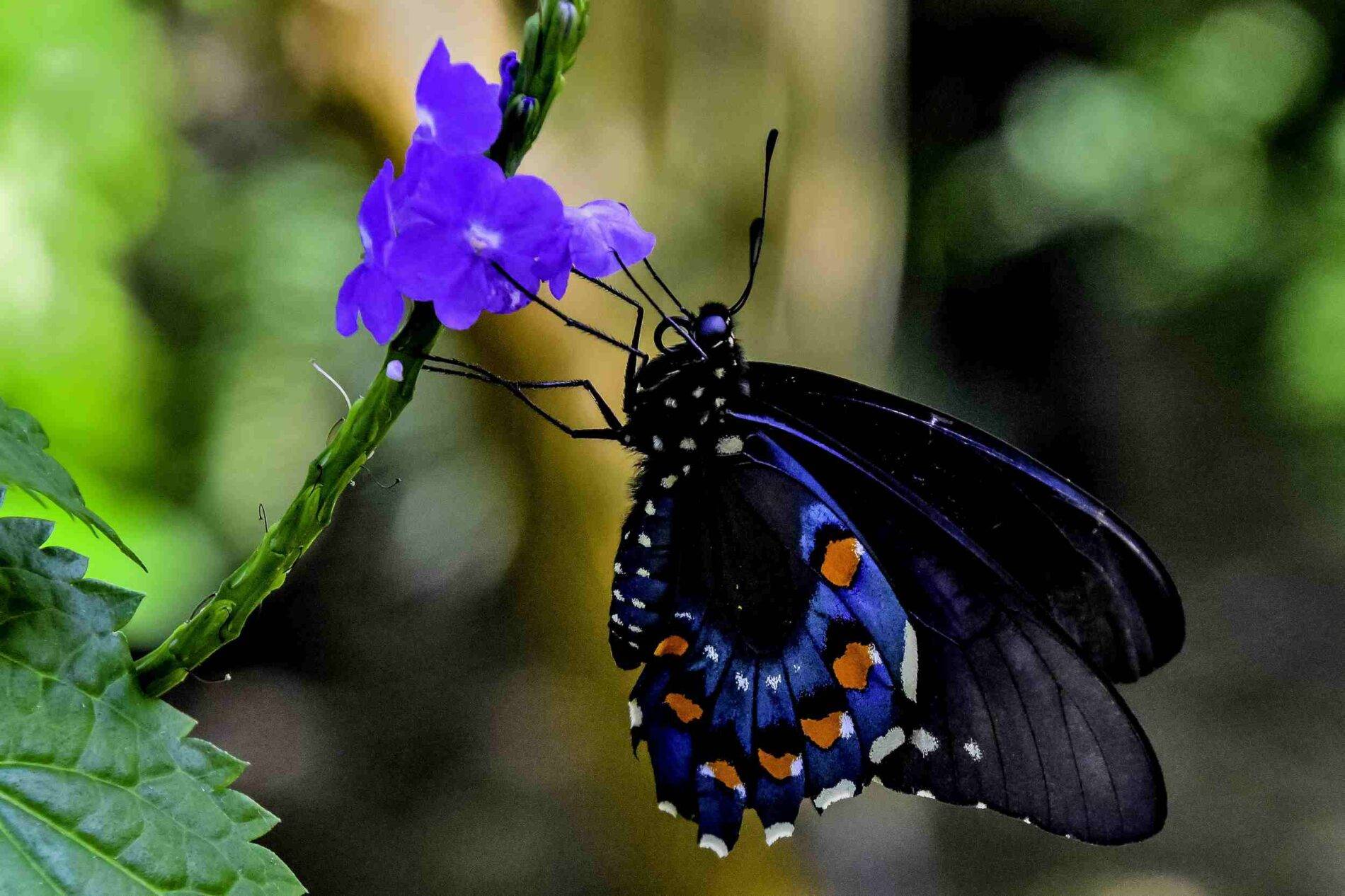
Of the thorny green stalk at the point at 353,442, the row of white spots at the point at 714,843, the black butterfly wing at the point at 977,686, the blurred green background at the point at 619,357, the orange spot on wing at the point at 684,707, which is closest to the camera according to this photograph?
the thorny green stalk at the point at 353,442

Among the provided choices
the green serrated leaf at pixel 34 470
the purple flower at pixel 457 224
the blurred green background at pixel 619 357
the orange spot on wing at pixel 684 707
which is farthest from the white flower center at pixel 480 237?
the blurred green background at pixel 619 357

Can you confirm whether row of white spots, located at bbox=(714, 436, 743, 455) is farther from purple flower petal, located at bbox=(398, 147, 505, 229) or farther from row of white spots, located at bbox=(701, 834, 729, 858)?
purple flower petal, located at bbox=(398, 147, 505, 229)

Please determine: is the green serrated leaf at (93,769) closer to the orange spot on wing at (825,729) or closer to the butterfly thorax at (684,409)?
the butterfly thorax at (684,409)

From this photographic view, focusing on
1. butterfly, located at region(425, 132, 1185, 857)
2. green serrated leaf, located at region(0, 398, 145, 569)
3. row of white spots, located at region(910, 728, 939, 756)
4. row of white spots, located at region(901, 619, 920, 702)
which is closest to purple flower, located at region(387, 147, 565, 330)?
green serrated leaf, located at region(0, 398, 145, 569)

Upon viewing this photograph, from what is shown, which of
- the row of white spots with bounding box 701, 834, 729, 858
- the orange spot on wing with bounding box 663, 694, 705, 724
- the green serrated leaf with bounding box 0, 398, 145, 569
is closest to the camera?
the green serrated leaf with bounding box 0, 398, 145, 569

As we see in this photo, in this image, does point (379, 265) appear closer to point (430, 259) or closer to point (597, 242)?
point (430, 259)

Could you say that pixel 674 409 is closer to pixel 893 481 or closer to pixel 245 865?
pixel 893 481

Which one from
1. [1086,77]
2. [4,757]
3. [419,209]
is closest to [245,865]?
[4,757]
